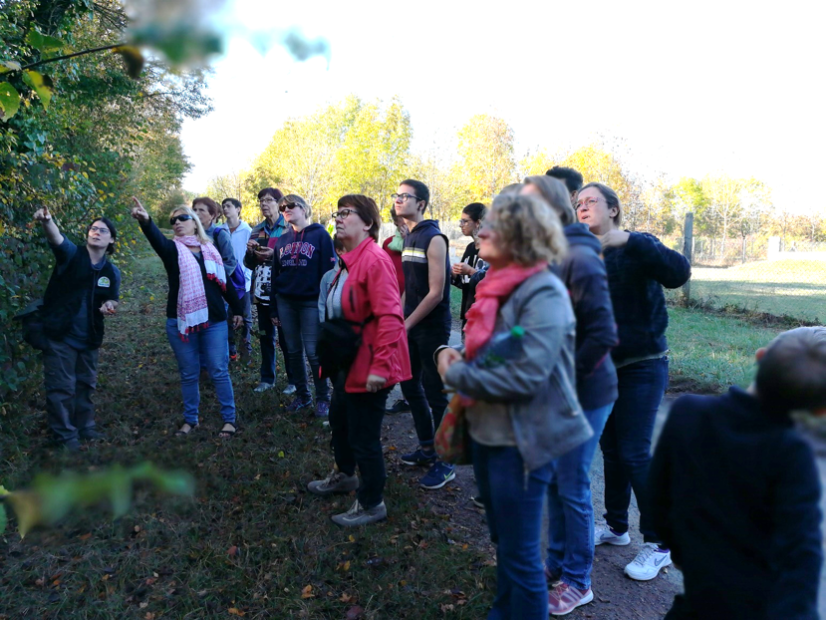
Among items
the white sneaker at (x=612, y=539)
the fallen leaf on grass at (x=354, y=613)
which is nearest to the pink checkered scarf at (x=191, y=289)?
the fallen leaf on grass at (x=354, y=613)

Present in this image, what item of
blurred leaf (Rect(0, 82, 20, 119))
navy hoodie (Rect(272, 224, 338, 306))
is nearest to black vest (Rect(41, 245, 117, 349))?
navy hoodie (Rect(272, 224, 338, 306))

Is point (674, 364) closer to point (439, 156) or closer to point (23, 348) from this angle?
point (23, 348)

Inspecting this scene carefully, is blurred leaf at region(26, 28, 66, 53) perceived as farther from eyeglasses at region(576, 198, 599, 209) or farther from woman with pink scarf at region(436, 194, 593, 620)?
eyeglasses at region(576, 198, 599, 209)

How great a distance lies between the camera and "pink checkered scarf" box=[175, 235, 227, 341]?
17.4 ft

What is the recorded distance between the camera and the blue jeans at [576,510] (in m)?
3.10

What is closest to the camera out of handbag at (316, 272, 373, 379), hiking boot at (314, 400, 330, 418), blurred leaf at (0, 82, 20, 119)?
blurred leaf at (0, 82, 20, 119)

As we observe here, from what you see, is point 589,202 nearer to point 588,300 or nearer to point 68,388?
point 588,300

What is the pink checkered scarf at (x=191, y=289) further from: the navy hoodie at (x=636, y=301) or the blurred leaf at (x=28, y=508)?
the blurred leaf at (x=28, y=508)

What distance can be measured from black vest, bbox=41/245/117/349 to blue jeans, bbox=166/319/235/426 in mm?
623

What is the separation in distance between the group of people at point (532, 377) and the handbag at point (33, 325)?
70 mm

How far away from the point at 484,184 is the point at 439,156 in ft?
39.1

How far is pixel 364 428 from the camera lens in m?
3.93

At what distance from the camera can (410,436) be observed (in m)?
6.01

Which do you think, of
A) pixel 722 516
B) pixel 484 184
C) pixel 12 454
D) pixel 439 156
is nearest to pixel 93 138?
pixel 12 454
